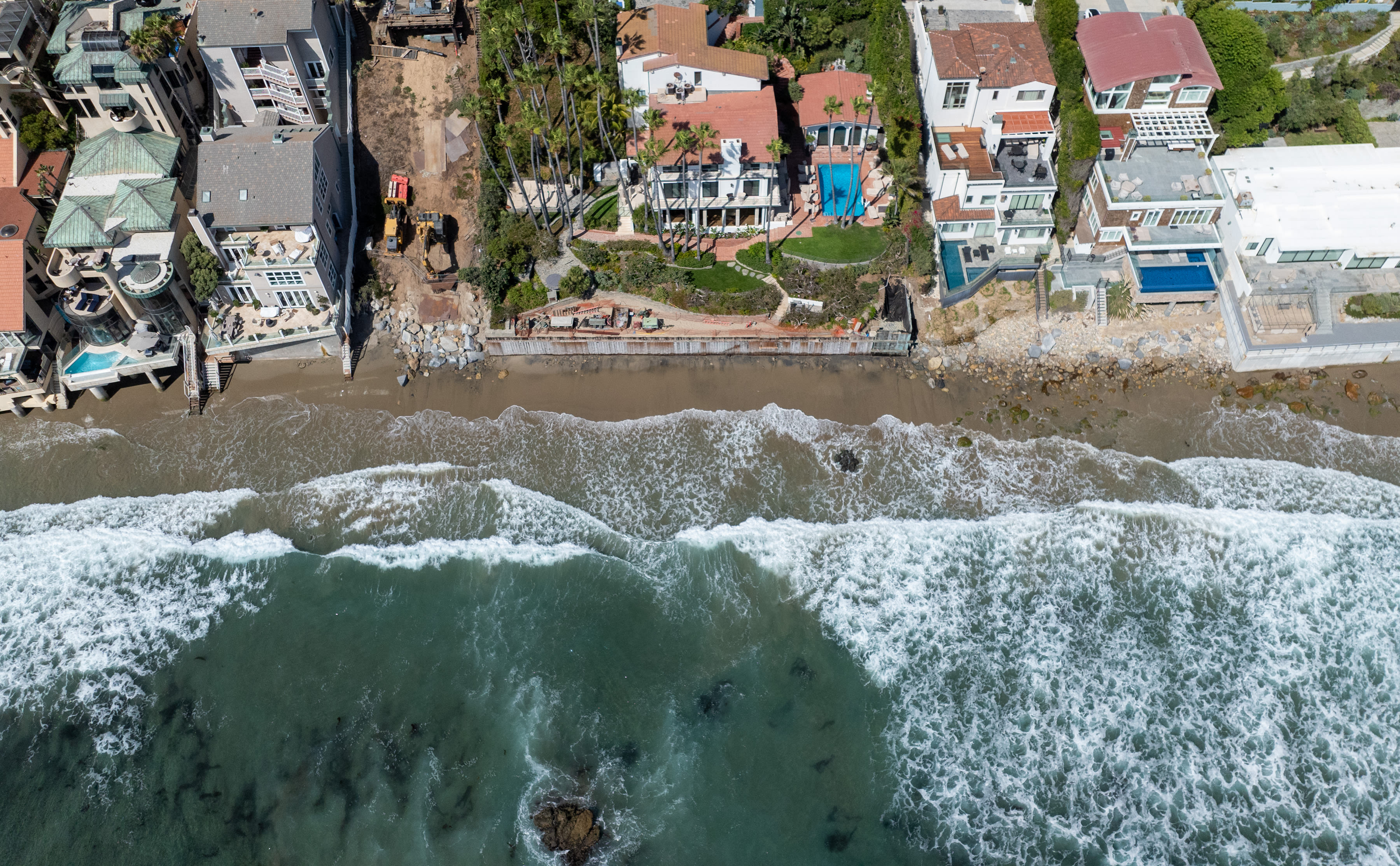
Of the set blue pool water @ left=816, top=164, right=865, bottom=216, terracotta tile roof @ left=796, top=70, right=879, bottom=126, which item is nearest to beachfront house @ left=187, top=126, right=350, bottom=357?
terracotta tile roof @ left=796, top=70, right=879, bottom=126

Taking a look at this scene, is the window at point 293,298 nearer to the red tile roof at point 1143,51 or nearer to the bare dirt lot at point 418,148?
the bare dirt lot at point 418,148

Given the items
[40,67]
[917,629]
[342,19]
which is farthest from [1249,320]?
[40,67]

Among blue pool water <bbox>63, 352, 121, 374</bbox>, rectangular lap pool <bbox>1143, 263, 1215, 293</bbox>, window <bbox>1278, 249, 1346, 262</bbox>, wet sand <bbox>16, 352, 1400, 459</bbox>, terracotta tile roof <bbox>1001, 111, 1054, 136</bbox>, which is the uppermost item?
terracotta tile roof <bbox>1001, 111, 1054, 136</bbox>

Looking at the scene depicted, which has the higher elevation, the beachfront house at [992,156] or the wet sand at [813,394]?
the beachfront house at [992,156]

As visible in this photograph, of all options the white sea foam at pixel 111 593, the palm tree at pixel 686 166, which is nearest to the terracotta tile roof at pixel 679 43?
the palm tree at pixel 686 166

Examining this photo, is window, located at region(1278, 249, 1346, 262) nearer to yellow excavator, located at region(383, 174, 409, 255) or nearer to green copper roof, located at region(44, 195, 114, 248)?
yellow excavator, located at region(383, 174, 409, 255)

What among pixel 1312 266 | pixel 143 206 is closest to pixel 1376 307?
pixel 1312 266
